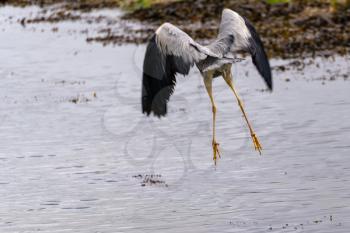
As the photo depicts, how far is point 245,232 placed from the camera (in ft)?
37.7

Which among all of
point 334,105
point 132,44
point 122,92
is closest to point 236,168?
point 334,105

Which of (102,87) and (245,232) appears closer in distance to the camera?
(245,232)

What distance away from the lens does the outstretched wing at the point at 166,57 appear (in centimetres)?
1338

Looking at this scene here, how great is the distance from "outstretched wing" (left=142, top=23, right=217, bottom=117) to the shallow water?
4.63ft

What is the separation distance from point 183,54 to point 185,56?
0.04 m

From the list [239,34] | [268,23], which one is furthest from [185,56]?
[268,23]

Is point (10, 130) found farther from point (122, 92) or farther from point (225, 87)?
point (225, 87)

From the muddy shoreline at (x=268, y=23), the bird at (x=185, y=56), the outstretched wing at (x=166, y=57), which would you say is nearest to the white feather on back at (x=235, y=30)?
the bird at (x=185, y=56)

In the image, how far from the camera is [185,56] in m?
13.4

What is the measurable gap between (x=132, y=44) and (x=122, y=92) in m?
9.49

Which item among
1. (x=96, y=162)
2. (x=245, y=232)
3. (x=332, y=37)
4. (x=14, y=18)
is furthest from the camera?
(x=14, y=18)

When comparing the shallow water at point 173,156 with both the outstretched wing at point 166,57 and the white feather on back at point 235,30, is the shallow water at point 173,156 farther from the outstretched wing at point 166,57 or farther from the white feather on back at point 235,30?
the white feather on back at point 235,30

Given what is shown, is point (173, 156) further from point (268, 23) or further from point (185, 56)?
point (268, 23)

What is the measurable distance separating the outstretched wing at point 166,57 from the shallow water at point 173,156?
141 cm
